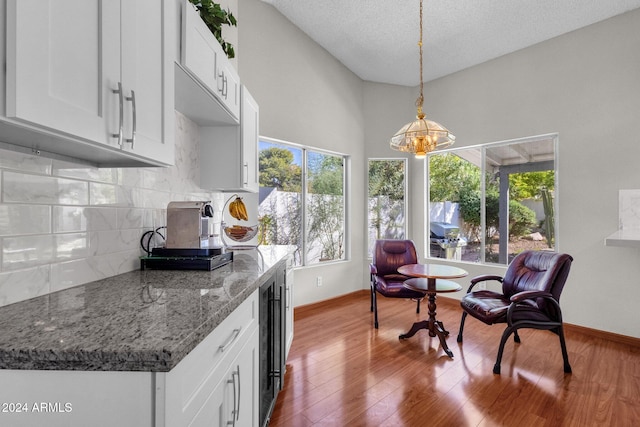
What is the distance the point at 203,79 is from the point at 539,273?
3.02m

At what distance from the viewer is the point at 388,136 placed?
15.6 ft

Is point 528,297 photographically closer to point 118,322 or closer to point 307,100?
point 118,322

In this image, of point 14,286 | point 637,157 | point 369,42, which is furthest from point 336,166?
point 14,286

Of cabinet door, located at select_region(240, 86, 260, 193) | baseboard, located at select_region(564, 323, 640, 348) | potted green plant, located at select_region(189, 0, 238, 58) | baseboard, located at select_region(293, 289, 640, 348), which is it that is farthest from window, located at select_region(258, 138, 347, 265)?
baseboard, located at select_region(564, 323, 640, 348)

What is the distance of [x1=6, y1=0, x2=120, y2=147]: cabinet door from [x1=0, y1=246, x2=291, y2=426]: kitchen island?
50cm

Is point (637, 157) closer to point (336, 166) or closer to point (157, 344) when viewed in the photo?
point (336, 166)

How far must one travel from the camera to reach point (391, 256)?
3.82 m

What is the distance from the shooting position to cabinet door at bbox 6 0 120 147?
68cm

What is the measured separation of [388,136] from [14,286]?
14.7ft

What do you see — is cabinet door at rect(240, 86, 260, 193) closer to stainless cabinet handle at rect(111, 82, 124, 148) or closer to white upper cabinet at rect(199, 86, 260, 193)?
white upper cabinet at rect(199, 86, 260, 193)

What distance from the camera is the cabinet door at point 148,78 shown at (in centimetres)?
102

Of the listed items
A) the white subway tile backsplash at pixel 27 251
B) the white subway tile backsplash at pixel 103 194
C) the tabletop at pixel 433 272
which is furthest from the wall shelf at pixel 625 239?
the white subway tile backsplash at pixel 27 251

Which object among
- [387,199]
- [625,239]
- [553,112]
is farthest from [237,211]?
[553,112]

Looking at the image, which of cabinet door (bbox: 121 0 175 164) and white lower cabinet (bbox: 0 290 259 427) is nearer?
white lower cabinet (bbox: 0 290 259 427)
